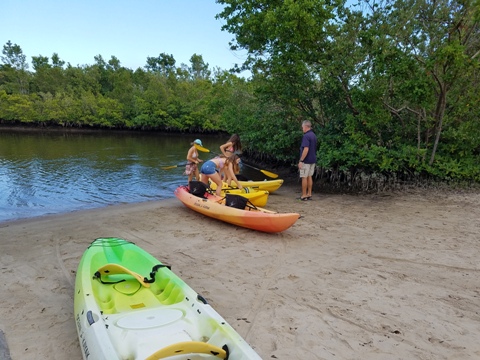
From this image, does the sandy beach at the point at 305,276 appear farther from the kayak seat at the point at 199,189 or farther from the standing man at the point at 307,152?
the standing man at the point at 307,152

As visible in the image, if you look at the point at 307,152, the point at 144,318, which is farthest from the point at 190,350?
the point at 307,152

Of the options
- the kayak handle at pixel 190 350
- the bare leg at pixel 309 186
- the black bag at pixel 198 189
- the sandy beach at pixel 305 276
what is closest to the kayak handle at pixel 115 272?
the sandy beach at pixel 305 276

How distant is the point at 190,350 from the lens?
260cm

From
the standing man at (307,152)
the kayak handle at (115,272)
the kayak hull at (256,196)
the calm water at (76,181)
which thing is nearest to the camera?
the kayak handle at (115,272)

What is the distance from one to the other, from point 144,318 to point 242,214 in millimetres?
3575

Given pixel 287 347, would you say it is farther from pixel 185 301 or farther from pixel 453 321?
pixel 453 321

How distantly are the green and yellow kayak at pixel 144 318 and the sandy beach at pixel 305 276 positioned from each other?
453 millimetres

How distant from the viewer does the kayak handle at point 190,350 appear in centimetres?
252

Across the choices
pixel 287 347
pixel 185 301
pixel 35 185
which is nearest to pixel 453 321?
pixel 287 347

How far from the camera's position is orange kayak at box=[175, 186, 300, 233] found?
6180mm

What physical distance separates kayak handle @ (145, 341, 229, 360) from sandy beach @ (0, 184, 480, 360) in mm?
590

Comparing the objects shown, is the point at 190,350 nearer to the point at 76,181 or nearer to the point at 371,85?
the point at 371,85

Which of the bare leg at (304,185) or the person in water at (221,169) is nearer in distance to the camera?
the person in water at (221,169)

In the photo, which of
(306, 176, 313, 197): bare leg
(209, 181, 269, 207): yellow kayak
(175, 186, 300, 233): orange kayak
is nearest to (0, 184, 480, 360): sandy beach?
(175, 186, 300, 233): orange kayak
